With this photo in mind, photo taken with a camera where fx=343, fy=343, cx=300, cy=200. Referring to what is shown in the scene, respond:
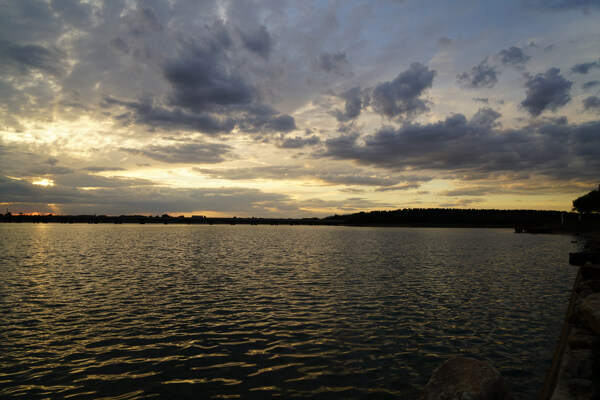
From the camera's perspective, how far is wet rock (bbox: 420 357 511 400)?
9.34 m

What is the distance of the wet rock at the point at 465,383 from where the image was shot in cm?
934

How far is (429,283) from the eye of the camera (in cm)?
3297

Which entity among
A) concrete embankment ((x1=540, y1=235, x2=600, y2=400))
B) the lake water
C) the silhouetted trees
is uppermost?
the silhouetted trees

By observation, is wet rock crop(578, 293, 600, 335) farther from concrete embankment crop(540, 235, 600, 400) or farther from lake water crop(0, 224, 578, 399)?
lake water crop(0, 224, 578, 399)

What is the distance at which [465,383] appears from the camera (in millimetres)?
9641

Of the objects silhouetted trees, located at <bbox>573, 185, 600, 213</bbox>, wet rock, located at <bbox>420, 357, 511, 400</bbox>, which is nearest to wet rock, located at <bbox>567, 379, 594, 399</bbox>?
wet rock, located at <bbox>420, 357, 511, 400</bbox>

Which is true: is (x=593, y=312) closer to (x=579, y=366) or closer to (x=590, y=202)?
(x=579, y=366)

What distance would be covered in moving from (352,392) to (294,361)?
10.6 feet

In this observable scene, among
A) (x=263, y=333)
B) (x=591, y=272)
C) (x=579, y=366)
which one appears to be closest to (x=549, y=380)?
(x=579, y=366)

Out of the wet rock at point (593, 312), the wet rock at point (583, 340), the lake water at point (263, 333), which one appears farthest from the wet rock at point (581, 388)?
the wet rock at point (583, 340)

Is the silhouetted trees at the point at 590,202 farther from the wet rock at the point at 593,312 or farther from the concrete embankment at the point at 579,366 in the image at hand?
the wet rock at the point at 593,312


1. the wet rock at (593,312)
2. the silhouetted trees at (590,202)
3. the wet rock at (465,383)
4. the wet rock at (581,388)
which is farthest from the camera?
the silhouetted trees at (590,202)

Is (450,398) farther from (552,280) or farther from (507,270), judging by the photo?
(507,270)

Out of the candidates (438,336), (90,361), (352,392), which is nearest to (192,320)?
(90,361)
